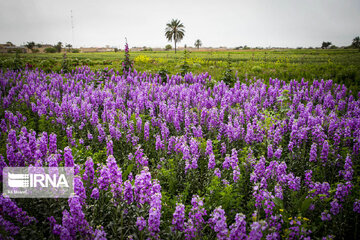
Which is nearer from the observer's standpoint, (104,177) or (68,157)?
(104,177)

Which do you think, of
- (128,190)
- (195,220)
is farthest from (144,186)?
(195,220)

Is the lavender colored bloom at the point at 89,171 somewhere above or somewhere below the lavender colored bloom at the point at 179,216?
above

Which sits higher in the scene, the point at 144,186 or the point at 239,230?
the point at 144,186

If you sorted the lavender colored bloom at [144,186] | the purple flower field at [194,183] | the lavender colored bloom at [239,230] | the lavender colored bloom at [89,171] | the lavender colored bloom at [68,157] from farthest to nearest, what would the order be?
the lavender colored bloom at [68,157]
the lavender colored bloom at [89,171]
the lavender colored bloom at [144,186]
the purple flower field at [194,183]
the lavender colored bloom at [239,230]

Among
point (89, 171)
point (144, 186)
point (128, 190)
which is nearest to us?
point (144, 186)

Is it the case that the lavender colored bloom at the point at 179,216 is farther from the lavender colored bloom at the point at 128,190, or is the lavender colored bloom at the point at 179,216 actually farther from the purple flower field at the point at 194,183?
the lavender colored bloom at the point at 128,190

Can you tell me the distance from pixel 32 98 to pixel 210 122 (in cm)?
944

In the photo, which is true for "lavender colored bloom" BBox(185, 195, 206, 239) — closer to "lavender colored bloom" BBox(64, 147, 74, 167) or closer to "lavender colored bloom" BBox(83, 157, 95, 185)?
"lavender colored bloom" BBox(83, 157, 95, 185)

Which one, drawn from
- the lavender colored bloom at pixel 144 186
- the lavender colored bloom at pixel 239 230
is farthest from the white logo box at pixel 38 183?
Result: the lavender colored bloom at pixel 239 230

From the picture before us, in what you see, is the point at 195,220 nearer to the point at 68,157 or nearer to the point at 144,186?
the point at 144,186

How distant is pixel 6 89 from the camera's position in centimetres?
1424

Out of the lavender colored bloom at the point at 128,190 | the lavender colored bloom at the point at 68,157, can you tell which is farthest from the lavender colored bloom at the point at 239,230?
the lavender colored bloom at the point at 68,157

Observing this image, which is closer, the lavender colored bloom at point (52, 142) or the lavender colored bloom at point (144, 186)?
the lavender colored bloom at point (144, 186)

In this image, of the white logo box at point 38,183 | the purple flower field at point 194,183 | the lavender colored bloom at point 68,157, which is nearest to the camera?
the purple flower field at point 194,183
